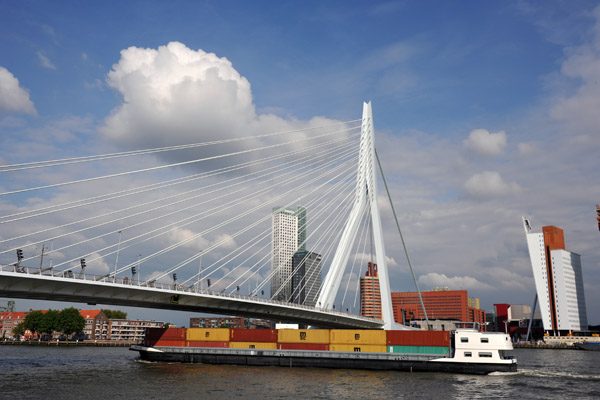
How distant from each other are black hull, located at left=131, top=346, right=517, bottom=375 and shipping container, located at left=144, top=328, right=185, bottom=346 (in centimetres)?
130

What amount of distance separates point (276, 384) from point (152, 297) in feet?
54.2

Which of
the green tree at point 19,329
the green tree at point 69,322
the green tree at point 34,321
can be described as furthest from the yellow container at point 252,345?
the green tree at point 19,329

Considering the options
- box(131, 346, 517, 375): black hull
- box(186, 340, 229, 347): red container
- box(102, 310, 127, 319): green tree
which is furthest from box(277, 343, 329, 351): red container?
box(102, 310, 127, 319): green tree

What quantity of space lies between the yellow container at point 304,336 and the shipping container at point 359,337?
2.77 feet

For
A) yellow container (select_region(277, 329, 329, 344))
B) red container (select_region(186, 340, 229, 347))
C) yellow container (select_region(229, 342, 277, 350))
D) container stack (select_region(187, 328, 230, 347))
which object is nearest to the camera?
yellow container (select_region(277, 329, 329, 344))

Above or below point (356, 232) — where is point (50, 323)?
below

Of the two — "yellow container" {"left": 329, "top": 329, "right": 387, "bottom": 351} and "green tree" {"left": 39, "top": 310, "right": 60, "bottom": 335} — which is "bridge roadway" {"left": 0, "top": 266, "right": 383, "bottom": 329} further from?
"green tree" {"left": 39, "top": 310, "right": 60, "bottom": 335}

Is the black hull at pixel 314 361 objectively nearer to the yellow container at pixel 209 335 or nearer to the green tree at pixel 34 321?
the yellow container at pixel 209 335

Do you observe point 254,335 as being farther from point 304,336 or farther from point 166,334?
point 166,334

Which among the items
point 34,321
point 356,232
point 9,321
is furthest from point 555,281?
point 9,321

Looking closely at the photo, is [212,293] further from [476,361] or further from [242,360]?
[476,361]

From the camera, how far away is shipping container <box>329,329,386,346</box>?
50281 millimetres

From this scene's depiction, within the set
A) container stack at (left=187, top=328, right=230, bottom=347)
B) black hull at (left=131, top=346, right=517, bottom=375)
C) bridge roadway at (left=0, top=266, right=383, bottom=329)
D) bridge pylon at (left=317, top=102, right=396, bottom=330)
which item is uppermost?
bridge pylon at (left=317, top=102, right=396, bottom=330)

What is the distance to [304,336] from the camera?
53.5m
